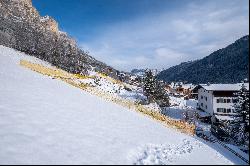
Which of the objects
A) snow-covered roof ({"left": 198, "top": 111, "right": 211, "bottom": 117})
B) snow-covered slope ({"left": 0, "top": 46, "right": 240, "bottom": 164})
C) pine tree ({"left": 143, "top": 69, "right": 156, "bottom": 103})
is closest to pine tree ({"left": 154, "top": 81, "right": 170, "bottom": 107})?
pine tree ({"left": 143, "top": 69, "right": 156, "bottom": 103})

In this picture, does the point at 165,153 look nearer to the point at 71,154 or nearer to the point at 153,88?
the point at 71,154

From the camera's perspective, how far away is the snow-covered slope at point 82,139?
36.2 feet

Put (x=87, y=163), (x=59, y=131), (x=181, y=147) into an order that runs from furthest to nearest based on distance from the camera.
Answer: (x=59, y=131)
(x=181, y=147)
(x=87, y=163)

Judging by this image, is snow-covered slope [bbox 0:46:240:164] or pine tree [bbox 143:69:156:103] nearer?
snow-covered slope [bbox 0:46:240:164]

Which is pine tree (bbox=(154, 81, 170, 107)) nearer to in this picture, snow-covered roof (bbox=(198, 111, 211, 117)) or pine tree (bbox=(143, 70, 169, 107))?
pine tree (bbox=(143, 70, 169, 107))

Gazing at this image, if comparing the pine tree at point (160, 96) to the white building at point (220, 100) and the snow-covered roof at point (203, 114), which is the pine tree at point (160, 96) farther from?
the white building at point (220, 100)

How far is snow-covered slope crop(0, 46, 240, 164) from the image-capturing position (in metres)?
11.0

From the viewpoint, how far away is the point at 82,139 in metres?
13.4

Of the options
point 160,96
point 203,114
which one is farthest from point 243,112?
point 160,96

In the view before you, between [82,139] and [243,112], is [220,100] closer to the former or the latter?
[243,112]

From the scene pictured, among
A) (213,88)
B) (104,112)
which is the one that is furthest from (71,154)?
(213,88)

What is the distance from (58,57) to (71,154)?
8063cm

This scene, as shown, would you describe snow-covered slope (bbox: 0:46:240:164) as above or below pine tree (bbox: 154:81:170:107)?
below

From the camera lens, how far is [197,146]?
44.3 ft
